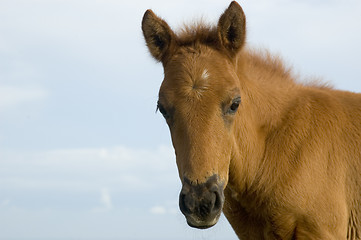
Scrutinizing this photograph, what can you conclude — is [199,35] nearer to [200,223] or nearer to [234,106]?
[234,106]

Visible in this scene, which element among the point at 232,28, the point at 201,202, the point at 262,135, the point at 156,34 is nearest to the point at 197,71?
the point at 232,28

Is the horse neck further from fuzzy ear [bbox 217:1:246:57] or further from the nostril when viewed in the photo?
the nostril

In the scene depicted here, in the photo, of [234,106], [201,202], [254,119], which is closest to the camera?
[201,202]

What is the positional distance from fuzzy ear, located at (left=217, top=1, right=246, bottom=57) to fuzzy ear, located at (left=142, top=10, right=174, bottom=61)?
Answer: 0.67m

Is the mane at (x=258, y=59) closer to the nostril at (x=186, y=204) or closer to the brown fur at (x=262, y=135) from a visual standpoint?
the brown fur at (x=262, y=135)

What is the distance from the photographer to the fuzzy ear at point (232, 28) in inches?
242

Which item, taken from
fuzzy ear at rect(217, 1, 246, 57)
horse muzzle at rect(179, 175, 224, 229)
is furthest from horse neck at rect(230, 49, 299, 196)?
horse muzzle at rect(179, 175, 224, 229)

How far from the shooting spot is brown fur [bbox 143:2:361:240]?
5.73m

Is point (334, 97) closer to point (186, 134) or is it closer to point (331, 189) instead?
point (331, 189)

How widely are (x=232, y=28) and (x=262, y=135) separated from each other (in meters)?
1.42

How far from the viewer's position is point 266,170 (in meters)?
6.42

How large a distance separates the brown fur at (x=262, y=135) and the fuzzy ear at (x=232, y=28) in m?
0.01

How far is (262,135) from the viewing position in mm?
6539

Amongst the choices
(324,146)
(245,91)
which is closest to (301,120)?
(324,146)
